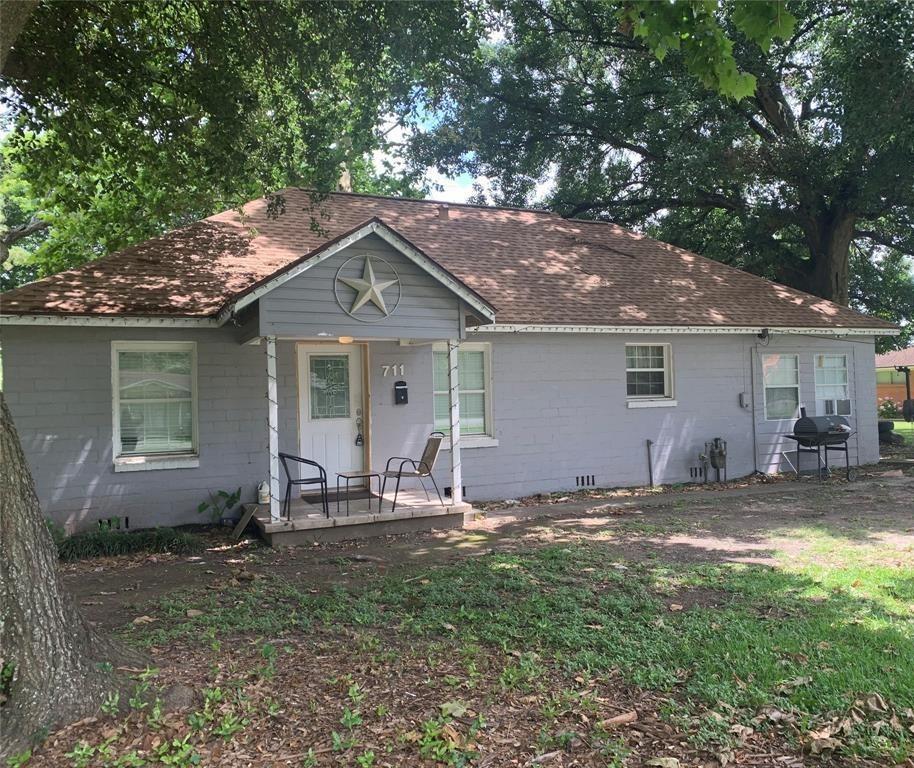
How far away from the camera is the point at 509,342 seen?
11.8 meters

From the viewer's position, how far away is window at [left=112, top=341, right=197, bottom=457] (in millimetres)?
9516

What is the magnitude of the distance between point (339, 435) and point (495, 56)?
15.0 m

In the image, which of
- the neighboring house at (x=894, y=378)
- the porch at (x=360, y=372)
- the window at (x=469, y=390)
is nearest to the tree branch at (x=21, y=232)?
the porch at (x=360, y=372)

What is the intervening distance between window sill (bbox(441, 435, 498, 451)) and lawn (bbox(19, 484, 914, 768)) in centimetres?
386

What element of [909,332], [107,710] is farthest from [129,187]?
[909,332]

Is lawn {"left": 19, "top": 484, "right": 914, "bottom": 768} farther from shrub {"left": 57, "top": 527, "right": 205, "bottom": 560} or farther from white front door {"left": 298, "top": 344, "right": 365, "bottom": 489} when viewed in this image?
white front door {"left": 298, "top": 344, "right": 365, "bottom": 489}

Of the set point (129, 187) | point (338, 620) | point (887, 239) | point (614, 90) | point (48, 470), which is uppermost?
point (614, 90)

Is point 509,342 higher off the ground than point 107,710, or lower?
higher

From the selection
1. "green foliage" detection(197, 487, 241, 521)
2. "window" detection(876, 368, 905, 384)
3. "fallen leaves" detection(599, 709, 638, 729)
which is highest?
"window" detection(876, 368, 905, 384)

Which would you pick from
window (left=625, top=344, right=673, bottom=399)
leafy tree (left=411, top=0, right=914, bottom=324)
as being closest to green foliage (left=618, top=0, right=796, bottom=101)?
window (left=625, top=344, right=673, bottom=399)

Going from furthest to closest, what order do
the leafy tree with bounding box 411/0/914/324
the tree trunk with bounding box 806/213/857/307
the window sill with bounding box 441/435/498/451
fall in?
the tree trunk with bounding box 806/213/857/307 → the leafy tree with bounding box 411/0/914/324 → the window sill with bounding box 441/435/498/451

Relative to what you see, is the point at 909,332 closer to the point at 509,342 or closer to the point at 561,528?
the point at 509,342

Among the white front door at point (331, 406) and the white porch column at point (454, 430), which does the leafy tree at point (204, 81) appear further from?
the white porch column at point (454, 430)

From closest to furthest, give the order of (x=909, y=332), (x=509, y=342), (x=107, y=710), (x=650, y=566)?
1. (x=107, y=710)
2. (x=650, y=566)
3. (x=509, y=342)
4. (x=909, y=332)
